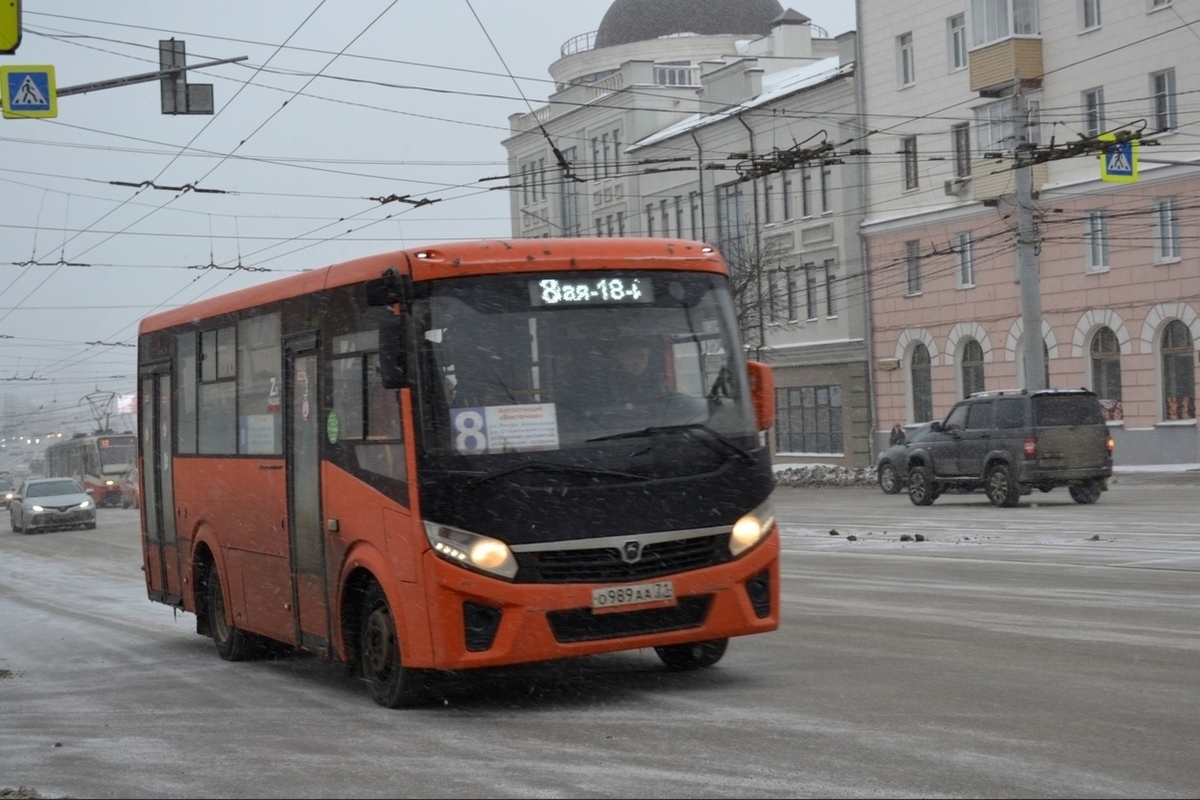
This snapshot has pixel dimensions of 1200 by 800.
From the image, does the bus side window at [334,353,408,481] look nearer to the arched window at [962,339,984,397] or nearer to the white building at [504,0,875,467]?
the white building at [504,0,875,467]

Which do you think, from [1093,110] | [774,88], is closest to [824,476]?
[1093,110]

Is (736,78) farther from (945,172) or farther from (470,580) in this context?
(470,580)

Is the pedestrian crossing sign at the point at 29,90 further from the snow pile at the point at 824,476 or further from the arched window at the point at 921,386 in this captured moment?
the arched window at the point at 921,386

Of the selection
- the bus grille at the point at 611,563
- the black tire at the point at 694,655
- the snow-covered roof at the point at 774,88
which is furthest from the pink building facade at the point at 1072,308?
the bus grille at the point at 611,563

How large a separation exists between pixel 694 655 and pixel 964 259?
40.1m

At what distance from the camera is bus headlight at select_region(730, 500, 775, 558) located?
30.8 ft

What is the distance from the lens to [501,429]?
9008 mm

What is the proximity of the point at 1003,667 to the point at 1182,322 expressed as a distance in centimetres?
3342

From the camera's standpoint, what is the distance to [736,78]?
60.9 metres

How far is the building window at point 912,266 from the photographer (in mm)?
51062

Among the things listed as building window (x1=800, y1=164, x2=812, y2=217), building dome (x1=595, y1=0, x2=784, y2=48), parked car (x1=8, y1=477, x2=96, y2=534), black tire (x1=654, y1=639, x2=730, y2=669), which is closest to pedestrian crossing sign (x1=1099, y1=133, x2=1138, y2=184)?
building window (x1=800, y1=164, x2=812, y2=217)

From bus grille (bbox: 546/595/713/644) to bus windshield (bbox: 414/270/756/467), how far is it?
81cm

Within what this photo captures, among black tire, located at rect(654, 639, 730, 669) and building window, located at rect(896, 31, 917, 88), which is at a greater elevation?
building window, located at rect(896, 31, 917, 88)

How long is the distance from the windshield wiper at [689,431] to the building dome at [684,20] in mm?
67647
